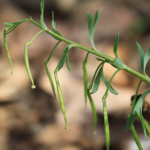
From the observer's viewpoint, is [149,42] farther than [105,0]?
No

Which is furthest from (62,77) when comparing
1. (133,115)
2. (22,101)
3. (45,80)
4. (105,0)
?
(133,115)

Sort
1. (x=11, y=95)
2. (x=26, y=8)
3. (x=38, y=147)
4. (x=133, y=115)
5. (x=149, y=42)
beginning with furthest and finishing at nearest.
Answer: (x=26, y=8) < (x=149, y=42) < (x=11, y=95) < (x=38, y=147) < (x=133, y=115)

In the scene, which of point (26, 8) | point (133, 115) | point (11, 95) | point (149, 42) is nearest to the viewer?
point (133, 115)

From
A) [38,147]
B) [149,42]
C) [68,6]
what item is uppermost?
[68,6]

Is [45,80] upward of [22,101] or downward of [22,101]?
upward

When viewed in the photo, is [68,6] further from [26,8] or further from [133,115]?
[133,115]

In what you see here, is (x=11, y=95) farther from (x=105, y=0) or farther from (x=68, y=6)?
(x=105, y=0)

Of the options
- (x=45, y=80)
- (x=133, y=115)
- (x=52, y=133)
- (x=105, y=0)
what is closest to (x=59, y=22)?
(x=105, y=0)
